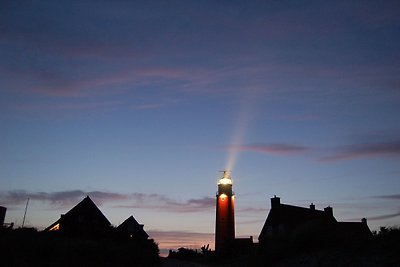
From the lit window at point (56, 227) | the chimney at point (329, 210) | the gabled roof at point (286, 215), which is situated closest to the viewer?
the lit window at point (56, 227)

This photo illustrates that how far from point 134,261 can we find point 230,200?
36.4 m

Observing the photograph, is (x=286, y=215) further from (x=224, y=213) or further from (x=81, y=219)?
(x=81, y=219)

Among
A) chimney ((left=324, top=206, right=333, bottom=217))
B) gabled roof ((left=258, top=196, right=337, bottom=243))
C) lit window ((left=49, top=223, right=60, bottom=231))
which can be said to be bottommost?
lit window ((left=49, top=223, right=60, bottom=231))

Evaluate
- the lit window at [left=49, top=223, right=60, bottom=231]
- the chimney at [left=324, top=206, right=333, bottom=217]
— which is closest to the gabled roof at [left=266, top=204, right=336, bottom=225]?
the chimney at [left=324, top=206, right=333, bottom=217]

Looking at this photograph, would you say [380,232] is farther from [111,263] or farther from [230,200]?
[230,200]

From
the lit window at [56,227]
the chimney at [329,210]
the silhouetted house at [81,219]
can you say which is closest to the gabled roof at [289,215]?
the chimney at [329,210]

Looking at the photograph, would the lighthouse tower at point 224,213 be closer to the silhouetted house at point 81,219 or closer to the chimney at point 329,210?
the chimney at point 329,210

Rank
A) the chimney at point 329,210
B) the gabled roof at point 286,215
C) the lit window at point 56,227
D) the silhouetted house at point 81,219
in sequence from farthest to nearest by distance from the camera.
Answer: the chimney at point 329,210 < the gabled roof at point 286,215 < the lit window at point 56,227 < the silhouetted house at point 81,219

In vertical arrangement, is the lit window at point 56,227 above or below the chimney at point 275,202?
below

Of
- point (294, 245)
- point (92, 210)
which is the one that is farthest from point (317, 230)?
point (92, 210)

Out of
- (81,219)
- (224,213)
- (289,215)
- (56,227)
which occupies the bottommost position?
(56,227)

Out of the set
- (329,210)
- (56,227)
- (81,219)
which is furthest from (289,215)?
(56,227)

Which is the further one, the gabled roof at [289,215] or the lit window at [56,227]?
the gabled roof at [289,215]

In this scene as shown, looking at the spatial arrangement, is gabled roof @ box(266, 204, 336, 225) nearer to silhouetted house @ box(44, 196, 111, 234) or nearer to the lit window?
silhouetted house @ box(44, 196, 111, 234)
